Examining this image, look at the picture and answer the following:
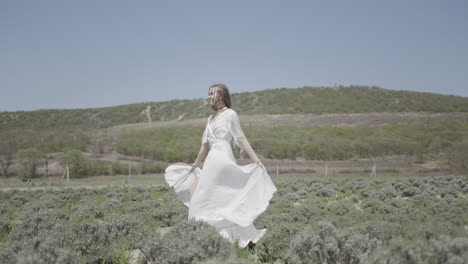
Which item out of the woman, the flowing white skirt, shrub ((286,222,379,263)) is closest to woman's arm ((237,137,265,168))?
the woman

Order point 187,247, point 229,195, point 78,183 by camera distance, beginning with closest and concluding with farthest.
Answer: point 187,247, point 229,195, point 78,183

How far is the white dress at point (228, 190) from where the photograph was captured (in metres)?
5.08

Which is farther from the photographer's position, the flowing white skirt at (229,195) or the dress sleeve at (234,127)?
the dress sleeve at (234,127)

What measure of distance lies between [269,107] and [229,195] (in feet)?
203

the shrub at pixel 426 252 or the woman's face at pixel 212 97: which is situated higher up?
the woman's face at pixel 212 97

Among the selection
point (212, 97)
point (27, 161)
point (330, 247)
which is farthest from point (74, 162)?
point (330, 247)

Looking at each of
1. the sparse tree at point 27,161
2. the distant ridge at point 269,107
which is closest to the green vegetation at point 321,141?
the sparse tree at point 27,161

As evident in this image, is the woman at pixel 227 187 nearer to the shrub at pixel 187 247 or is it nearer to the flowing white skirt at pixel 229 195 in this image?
the flowing white skirt at pixel 229 195

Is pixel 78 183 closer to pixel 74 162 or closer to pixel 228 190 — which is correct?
pixel 74 162

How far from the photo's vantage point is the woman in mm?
5082

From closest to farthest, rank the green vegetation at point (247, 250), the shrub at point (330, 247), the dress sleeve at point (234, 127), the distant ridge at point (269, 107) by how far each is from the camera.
→ the green vegetation at point (247, 250) → the shrub at point (330, 247) → the dress sleeve at point (234, 127) → the distant ridge at point (269, 107)

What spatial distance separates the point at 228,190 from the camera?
5.21 m

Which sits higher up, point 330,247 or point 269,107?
point 269,107

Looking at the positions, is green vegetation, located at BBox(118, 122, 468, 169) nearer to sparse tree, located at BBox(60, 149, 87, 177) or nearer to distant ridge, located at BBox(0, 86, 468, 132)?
sparse tree, located at BBox(60, 149, 87, 177)
